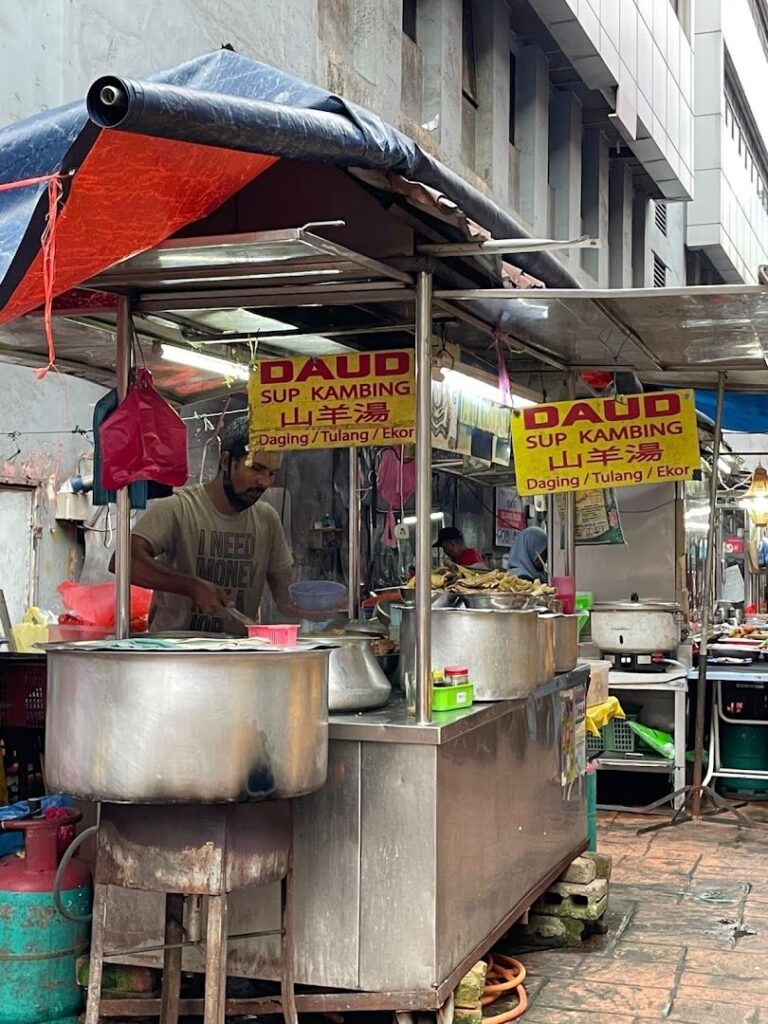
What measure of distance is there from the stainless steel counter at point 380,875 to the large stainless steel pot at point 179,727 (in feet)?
1.94

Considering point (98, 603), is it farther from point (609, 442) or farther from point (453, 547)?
point (453, 547)

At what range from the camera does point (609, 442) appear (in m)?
6.15

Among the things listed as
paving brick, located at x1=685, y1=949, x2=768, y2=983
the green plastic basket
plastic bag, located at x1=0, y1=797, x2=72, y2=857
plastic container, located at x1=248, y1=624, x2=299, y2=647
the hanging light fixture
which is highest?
the hanging light fixture

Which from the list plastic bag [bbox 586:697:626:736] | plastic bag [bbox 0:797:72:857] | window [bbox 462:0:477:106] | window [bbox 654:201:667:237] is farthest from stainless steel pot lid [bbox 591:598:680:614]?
window [bbox 654:201:667:237]

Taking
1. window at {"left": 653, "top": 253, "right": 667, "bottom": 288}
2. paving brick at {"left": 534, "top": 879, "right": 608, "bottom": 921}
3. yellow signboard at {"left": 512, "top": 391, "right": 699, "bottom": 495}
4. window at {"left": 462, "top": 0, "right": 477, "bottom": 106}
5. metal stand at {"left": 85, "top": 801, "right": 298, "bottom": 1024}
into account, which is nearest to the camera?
metal stand at {"left": 85, "top": 801, "right": 298, "bottom": 1024}

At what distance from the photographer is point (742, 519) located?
757 inches

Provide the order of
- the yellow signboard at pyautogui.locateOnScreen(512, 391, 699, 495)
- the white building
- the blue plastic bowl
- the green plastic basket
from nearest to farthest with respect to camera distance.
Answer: the yellow signboard at pyautogui.locateOnScreen(512, 391, 699, 495) → the blue plastic bowl → the green plastic basket → the white building

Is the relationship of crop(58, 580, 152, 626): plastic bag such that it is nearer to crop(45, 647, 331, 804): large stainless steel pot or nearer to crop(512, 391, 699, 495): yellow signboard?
crop(512, 391, 699, 495): yellow signboard

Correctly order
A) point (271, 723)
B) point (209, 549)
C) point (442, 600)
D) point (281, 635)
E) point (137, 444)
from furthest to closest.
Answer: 1. point (209, 549)
2. point (442, 600)
3. point (137, 444)
4. point (281, 635)
5. point (271, 723)

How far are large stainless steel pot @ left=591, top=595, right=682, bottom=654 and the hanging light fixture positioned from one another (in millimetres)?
4725

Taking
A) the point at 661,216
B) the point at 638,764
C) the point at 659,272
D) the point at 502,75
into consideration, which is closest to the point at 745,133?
the point at 661,216

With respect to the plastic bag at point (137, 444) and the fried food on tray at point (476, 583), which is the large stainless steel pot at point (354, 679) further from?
the plastic bag at point (137, 444)

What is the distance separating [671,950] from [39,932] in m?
2.81

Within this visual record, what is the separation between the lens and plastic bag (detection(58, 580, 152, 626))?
6.80 meters
